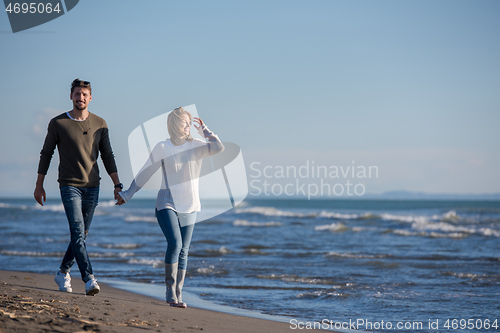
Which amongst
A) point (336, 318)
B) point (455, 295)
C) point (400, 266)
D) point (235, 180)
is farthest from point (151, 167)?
point (400, 266)

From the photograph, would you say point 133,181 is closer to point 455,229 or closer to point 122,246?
point 122,246

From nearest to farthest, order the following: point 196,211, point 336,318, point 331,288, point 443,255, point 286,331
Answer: point 286,331 → point 196,211 → point 336,318 → point 331,288 → point 443,255

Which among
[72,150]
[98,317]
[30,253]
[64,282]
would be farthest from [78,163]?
[30,253]

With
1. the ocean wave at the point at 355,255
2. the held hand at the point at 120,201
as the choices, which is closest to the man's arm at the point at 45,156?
the held hand at the point at 120,201

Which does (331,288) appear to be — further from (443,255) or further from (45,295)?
(443,255)

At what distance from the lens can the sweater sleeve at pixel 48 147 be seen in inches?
149

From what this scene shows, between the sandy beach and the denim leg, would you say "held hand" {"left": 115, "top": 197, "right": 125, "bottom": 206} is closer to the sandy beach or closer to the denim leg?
the denim leg

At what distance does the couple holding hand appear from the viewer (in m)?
3.79

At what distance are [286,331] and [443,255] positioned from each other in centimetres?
764

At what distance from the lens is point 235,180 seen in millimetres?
4855

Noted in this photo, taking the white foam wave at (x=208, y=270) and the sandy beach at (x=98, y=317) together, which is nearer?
the sandy beach at (x=98, y=317)

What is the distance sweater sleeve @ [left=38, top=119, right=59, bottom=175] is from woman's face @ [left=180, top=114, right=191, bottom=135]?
1075mm

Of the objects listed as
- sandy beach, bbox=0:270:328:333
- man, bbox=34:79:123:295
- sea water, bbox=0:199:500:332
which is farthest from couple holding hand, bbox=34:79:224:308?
sea water, bbox=0:199:500:332

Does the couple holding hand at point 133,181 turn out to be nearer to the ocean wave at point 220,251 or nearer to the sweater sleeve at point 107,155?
the sweater sleeve at point 107,155
